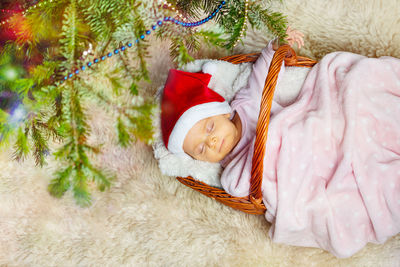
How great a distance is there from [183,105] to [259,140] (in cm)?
30

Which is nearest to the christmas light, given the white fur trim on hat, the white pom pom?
the white fur trim on hat

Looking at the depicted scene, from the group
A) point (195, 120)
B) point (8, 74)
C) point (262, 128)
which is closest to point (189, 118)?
point (195, 120)

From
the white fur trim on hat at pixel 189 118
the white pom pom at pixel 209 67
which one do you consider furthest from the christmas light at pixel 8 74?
the white pom pom at pixel 209 67

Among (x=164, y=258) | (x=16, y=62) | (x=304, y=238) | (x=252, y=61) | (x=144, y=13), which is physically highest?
(x=144, y=13)

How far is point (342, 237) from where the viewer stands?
988mm

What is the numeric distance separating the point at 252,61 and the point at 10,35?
839 millimetres

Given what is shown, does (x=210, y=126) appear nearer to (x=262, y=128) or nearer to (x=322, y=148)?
(x=262, y=128)

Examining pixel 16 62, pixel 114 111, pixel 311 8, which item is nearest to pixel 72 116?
pixel 114 111

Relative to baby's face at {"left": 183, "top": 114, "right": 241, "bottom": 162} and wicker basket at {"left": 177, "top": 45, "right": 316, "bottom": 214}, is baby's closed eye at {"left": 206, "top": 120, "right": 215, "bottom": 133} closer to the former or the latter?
baby's face at {"left": 183, "top": 114, "right": 241, "bottom": 162}

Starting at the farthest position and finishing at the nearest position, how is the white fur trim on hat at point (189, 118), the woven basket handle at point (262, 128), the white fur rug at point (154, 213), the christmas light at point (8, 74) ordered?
the white fur rug at point (154, 213)
the white fur trim on hat at point (189, 118)
the woven basket handle at point (262, 128)
the christmas light at point (8, 74)

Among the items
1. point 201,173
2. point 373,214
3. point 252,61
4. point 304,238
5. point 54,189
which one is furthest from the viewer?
point 252,61

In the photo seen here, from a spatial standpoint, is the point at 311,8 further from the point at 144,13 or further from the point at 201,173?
the point at 144,13

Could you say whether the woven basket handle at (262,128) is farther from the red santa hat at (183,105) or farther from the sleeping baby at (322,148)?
the red santa hat at (183,105)

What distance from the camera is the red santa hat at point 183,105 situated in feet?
3.50
